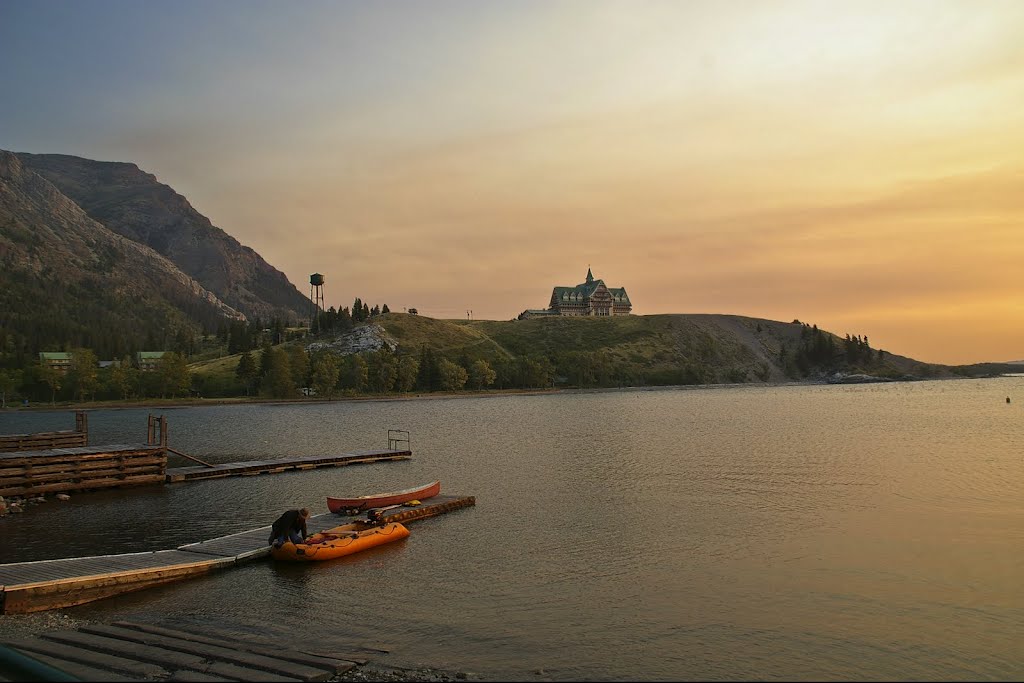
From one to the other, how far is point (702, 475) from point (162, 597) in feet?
151

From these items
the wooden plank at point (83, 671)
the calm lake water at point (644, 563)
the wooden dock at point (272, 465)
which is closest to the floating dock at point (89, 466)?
the wooden dock at point (272, 465)

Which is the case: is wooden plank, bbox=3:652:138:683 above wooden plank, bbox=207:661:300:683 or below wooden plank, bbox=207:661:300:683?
above

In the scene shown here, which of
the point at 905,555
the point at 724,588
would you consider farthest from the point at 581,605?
the point at 905,555

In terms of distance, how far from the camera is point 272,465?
7144 cm

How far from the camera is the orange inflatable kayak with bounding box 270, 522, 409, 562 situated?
35.7 m

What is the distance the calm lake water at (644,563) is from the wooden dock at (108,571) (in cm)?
84

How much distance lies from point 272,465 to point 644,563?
47.0 m

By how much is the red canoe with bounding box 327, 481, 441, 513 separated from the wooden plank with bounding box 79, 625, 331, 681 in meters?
22.5

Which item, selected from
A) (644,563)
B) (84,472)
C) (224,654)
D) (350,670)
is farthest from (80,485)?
(644,563)

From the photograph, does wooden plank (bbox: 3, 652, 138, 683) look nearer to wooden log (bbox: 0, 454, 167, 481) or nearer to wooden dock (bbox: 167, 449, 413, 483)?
wooden log (bbox: 0, 454, 167, 481)

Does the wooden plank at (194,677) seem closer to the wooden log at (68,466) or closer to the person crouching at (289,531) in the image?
the person crouching at (289,531)

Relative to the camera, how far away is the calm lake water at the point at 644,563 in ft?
80.9

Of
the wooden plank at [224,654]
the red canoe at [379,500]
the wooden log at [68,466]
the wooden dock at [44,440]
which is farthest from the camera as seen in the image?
the wooden dock at [44,440]

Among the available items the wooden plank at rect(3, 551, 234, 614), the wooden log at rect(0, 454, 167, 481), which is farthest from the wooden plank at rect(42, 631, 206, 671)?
the wooden log at rect(0, 454, 167, 481)
